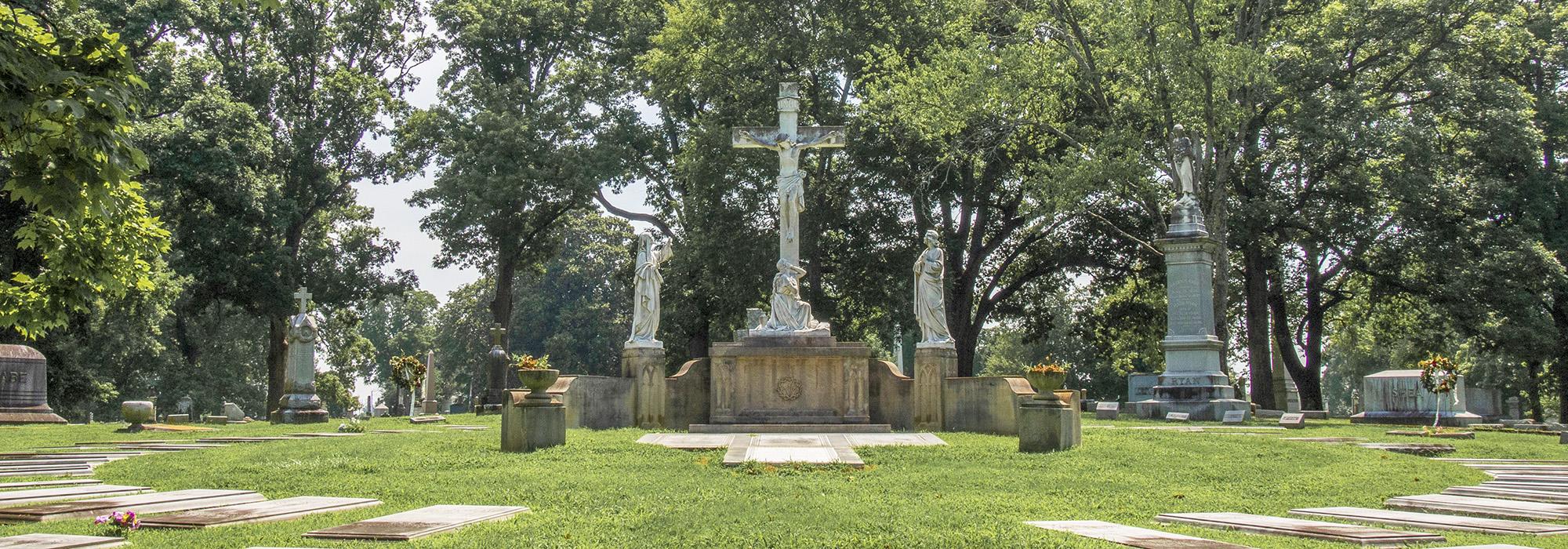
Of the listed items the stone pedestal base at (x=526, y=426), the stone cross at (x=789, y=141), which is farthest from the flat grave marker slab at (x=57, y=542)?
the stone cross at (x=789, y=141)

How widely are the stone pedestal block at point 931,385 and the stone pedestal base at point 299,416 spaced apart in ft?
48.1

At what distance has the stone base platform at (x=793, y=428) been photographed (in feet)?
60.4

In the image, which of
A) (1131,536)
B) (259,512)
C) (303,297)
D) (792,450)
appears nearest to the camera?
(1131,536)

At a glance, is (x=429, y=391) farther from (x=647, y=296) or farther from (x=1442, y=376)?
(x=1442, y=376)

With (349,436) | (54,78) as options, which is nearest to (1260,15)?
(349,436)

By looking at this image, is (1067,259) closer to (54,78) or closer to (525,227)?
(525,227)

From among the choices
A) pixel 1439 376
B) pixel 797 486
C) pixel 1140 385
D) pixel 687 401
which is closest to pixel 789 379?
pixel 687 401

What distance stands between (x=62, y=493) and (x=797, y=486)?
5863mm

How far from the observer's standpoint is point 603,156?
1484 inches

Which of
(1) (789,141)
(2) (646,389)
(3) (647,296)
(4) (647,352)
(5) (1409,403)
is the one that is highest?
(1) (789,141)

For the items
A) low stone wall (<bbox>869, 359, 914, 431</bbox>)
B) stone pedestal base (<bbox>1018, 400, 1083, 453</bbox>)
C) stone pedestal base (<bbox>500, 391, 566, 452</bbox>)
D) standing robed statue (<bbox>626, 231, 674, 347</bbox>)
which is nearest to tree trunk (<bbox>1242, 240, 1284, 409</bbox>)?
low stone wall (<bbox>869, 359, 914, 431</bbox>)

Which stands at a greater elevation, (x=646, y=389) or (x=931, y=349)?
(x=931, y=349)

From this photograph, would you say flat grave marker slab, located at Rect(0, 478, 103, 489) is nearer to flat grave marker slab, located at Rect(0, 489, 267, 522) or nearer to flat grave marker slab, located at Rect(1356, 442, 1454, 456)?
flat grave marker slab, located at Rect(0, 489, 267, 522)

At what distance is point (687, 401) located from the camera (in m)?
20.2
